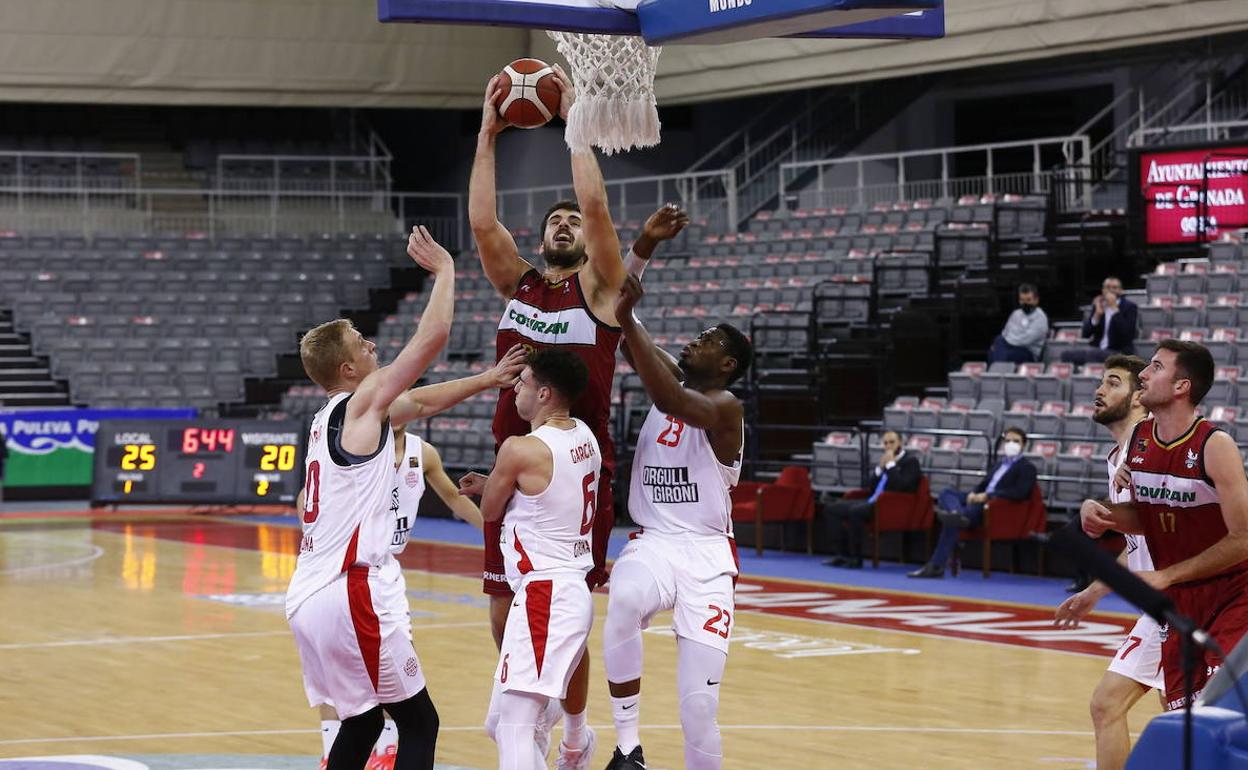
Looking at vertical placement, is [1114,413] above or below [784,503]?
above

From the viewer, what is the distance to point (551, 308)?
692 cm

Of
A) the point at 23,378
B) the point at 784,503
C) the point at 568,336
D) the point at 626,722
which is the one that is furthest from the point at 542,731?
the point at 23,378

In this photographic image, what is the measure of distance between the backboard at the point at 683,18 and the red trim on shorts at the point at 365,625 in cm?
198

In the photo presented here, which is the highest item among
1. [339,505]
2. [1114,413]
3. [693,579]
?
[1114,413]

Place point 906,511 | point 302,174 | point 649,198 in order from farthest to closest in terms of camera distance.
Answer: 1. point 302,174
2. point 649,198
3. point 906,511

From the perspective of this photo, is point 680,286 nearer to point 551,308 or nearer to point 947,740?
point 947,740

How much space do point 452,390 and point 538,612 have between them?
1.01 meters

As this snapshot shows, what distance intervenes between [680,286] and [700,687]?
17586mm

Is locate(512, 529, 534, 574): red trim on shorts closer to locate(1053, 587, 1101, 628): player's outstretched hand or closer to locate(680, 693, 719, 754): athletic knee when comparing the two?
locate(680, 693, 719, 754): athletic knee

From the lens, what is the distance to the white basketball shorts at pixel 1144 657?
653 centimetres

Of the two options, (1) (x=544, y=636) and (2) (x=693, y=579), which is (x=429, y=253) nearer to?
(1) (x=544, y=636)

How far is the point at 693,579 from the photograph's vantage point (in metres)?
6.64

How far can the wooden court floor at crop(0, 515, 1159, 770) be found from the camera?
8516mm

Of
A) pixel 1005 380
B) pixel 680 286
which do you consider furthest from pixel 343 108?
pixel 1005 380
